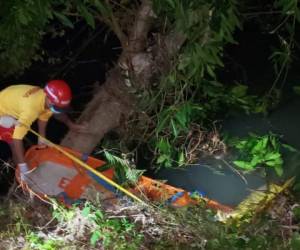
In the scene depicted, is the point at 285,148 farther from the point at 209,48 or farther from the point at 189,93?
the point at 209,48

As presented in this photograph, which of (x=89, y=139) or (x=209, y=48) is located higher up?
(x=209, y=48)

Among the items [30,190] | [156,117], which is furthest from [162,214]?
[30,190]

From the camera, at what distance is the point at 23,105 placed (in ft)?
13.9

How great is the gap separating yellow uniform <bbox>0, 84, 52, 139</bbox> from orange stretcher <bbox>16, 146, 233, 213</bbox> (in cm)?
30

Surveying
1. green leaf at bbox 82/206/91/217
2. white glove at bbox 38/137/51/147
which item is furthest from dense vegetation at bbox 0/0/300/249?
white glove at bbox 38/137/51/147

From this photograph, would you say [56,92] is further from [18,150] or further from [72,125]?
[18,150]

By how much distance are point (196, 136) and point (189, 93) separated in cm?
49

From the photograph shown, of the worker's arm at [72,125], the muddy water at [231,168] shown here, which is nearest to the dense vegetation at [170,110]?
the muddy water at [231,168]

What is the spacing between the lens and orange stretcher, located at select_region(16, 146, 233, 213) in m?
3.99

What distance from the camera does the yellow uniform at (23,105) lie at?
425 cm

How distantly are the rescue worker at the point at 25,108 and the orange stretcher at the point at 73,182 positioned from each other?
0.39 ft

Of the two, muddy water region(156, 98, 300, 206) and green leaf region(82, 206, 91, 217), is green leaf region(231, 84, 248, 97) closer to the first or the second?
muddy water region(156, 98, 300, 206)

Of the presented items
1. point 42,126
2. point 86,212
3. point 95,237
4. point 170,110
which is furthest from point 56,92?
point 95,237

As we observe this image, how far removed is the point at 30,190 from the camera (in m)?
4.11
